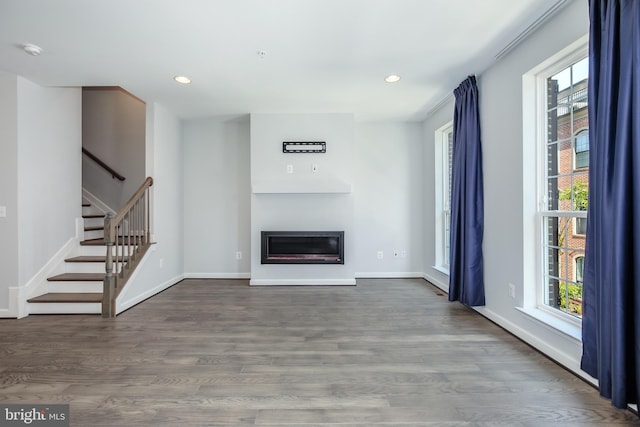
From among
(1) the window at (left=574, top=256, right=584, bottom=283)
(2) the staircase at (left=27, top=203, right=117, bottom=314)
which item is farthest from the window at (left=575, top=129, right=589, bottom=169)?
(2) the staircase at (left=27, top=203, right=117, bottom=314)

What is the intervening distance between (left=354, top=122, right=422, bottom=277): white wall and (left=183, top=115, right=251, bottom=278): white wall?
1842 mm

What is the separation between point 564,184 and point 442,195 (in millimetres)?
2255

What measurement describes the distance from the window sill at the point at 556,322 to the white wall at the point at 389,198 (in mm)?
2426

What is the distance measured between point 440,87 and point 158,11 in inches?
115

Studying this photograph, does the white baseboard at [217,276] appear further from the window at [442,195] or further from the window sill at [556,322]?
the window sill at [556,322]

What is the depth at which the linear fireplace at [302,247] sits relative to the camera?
4.48m

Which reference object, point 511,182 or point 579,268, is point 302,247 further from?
Result: point 579,268

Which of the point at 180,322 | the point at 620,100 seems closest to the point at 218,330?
the point at 180,322

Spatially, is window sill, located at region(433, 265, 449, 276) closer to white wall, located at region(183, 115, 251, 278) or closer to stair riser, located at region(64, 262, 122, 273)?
white wall, located at region(183, 115, 251, 278)

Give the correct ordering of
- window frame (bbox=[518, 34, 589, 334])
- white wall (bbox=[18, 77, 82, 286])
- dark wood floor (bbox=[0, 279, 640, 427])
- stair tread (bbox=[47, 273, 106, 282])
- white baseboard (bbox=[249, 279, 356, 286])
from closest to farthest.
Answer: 1. dark wood floor (bbox=[0, 279, 640, 427])
2. window frame (bbox=[518, 34, 589, 334])
3. white wall (bbox=[18, 77, 82, 286])
4. stair tread (bbox=[47, 273, 106, 282])
5. white baseboard (bbox=[249, 279, 356, 286])

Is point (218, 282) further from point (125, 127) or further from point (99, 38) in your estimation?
point (99, 38)

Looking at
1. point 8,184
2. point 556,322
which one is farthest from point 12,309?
point 556,322

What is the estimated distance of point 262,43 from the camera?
102 inches

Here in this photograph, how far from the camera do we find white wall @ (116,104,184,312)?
3.95m
